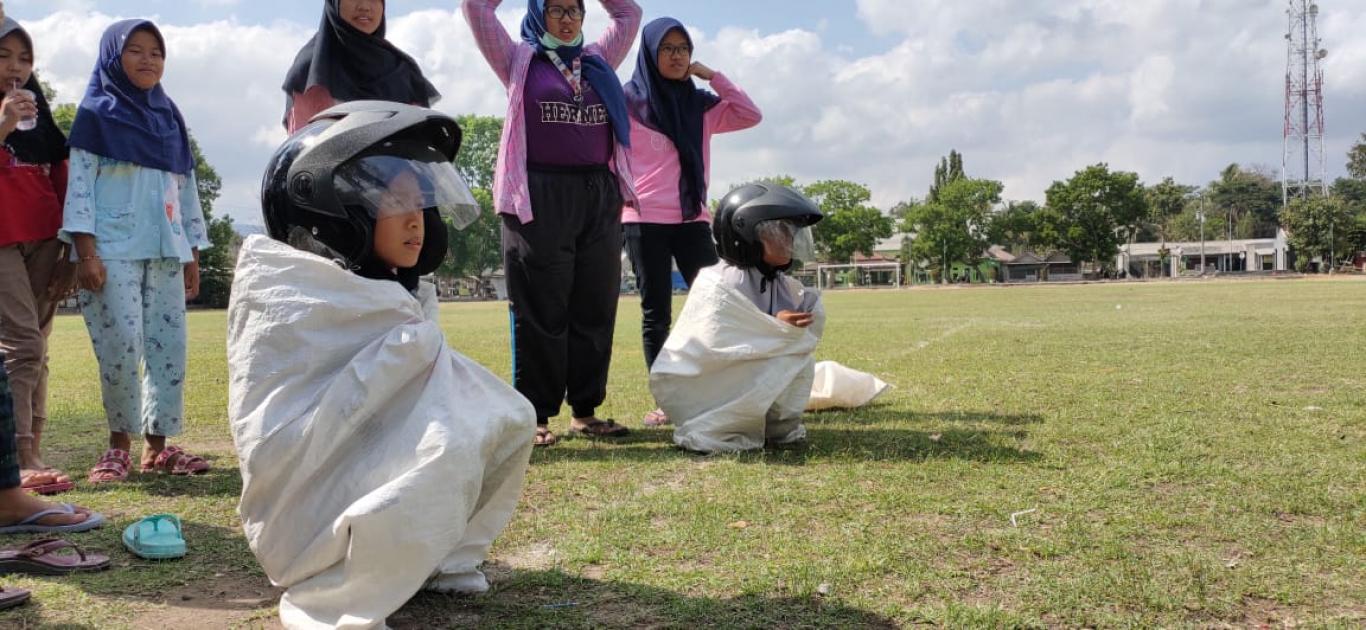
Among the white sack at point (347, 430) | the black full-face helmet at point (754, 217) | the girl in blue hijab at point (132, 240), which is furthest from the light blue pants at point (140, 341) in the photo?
the black full-face helmet at point (754, 217)

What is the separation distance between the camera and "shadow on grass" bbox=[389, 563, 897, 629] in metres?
2.40

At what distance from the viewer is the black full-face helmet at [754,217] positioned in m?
4.75

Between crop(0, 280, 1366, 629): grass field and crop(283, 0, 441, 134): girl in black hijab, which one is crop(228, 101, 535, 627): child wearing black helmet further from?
crop(283, 0, 441, 134): girl in black hijab

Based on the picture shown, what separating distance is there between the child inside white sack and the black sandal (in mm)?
569

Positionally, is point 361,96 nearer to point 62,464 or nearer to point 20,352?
point 20,352

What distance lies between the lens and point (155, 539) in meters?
3.03

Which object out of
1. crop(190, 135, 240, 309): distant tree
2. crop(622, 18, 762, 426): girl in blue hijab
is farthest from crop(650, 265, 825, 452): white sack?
crop(190, 135, 240, 309): distant tree

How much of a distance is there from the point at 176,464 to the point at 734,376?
8.57 ft

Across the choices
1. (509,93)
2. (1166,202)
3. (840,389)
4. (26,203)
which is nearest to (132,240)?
(26,203)

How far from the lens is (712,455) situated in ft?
14.8

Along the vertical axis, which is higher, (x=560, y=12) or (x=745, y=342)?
(x=560, y=12)

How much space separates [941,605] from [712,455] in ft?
6.92

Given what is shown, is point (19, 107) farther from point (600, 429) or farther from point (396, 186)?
point (600, 429)

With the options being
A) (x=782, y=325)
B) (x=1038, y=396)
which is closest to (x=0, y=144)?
(x=782, y=325)
